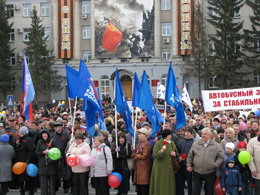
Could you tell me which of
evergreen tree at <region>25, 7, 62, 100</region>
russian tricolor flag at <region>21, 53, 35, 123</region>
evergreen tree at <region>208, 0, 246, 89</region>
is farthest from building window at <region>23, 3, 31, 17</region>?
russian tricolor flag at <region>21, 53, 35, 123</region>

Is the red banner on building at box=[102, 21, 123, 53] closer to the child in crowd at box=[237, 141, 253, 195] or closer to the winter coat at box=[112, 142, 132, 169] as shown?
the winter coat at box=[112, 142, 132, 169]

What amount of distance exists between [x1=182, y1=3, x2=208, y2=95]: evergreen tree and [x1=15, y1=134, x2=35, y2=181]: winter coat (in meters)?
28.8

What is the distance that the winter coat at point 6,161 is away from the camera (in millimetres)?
9250

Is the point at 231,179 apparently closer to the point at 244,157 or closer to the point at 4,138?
the point at 244,157

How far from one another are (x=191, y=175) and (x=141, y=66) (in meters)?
30.7

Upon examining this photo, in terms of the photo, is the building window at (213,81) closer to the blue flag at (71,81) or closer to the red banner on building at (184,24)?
the red banner on building at (184,24)

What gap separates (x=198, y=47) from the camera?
121ft

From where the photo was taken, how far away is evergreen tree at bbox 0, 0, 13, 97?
40656 mm

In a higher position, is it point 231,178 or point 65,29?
point 65,29

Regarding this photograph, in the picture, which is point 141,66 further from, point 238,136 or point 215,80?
point 238,136

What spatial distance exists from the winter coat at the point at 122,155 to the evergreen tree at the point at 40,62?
3097 centimetres

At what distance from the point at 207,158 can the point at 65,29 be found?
3489 cm

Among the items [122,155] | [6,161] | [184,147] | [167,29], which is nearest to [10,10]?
[167,29]

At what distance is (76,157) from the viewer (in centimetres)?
880
